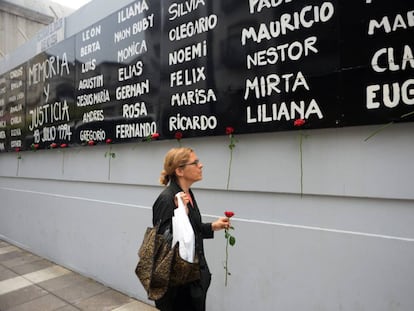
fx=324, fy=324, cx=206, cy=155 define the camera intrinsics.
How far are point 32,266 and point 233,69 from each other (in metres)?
4.29

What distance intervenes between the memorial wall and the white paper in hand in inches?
38.8

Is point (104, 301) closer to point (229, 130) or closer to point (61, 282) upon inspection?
point (61, 282)

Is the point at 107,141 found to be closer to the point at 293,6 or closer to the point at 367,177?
the point at 293,6

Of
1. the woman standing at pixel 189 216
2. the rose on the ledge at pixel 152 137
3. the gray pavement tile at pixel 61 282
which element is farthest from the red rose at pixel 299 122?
the gray pavement tile at pixel 61 282

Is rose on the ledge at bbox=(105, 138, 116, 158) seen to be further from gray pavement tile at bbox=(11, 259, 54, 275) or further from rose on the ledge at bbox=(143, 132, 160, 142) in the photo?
gray pavement tile at bbox=(11, 259, 54, 275)

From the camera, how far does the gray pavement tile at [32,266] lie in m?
4.67

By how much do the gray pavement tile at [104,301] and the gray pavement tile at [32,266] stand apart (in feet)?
5.10

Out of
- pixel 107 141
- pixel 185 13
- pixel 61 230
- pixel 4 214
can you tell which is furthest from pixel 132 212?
pixel 4 214

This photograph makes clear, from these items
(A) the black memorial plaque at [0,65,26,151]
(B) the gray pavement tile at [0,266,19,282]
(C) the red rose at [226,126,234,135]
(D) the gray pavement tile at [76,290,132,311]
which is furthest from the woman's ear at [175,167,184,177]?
(A) the black memorial plaque at [0,65,26,151]

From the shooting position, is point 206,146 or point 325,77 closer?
point 325,77

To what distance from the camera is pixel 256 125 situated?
8.09ft

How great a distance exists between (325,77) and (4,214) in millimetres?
6633

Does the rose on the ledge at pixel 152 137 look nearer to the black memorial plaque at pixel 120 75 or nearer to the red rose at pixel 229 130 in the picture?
the black memorial plaque at pixel 120 75

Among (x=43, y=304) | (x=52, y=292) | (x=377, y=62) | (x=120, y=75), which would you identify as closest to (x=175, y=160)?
(x=377, y=62)
